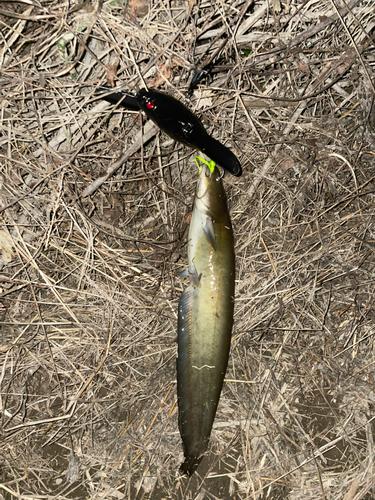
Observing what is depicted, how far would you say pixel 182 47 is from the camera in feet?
8.01

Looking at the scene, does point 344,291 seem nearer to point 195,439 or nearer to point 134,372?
point 195,439

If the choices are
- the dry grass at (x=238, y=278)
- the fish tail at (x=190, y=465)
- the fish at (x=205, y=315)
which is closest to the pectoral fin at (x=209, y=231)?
the fish at (x=205, y=315)

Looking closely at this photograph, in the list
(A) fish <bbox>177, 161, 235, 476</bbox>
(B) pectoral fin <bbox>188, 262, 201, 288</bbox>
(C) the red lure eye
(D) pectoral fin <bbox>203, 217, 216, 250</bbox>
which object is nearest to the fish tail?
(A) fish <bbox>177, 161, 235, 476</bbox>

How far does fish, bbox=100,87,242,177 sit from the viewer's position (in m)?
2.30

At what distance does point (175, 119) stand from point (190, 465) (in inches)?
107

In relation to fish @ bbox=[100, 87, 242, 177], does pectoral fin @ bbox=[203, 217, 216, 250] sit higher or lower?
lower

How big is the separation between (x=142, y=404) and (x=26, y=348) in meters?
1.11

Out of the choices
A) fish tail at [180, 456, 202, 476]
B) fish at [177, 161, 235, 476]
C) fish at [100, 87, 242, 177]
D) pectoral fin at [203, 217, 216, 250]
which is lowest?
fish tail at [180, 456, 202, 476]

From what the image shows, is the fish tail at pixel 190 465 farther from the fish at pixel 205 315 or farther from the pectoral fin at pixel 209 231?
the pectoral fin at pixel 209 231

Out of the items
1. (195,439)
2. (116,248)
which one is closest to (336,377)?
(195,439)

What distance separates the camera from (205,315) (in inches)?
105

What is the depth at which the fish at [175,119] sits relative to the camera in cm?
230

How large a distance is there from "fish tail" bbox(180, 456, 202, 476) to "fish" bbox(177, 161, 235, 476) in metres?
0.05

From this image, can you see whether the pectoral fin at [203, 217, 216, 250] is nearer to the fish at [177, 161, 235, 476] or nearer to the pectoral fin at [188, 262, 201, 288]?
the fish at [177, 161, 235, 476]
